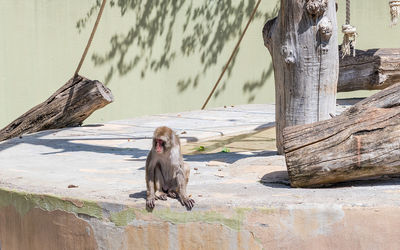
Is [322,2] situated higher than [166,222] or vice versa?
[322,2]

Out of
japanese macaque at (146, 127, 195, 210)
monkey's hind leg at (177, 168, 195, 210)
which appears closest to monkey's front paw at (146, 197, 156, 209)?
japanese macaque at (146, 127, 195, 210)

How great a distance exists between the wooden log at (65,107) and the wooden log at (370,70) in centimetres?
407

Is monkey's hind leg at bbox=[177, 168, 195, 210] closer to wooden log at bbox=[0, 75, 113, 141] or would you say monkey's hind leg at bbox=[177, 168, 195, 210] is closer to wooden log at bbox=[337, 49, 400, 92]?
wooden log at bbox=[0, 75, 113, 141]

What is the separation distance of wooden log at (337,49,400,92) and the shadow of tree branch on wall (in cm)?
276

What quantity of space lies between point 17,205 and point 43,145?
2390 mm

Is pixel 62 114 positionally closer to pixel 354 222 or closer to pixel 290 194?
pixel 290 194

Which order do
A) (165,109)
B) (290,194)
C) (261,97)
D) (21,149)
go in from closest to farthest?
(290,194)
(21,149)
(165,109)
(261,97)

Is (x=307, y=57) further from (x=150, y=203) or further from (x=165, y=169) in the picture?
(x=150, y=203)

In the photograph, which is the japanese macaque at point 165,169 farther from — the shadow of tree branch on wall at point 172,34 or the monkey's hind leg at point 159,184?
the shadow of tree branch on wall at point 172,34

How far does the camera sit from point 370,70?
1052 cm

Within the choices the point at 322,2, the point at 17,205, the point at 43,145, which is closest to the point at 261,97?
the point at 43,145

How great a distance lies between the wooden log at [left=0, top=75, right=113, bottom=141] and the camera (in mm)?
8695

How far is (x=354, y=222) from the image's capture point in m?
3.98

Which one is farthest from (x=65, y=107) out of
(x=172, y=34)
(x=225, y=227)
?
(x=225, y=227)
